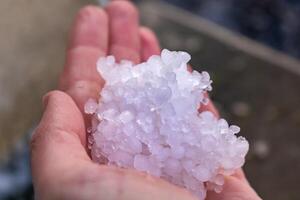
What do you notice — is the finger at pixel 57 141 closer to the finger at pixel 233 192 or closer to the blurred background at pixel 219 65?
the finger at pixel 233 192

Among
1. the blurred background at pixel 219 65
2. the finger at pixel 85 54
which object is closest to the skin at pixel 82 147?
the finger at pixel 85 54

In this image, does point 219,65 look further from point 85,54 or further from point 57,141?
point 57,141

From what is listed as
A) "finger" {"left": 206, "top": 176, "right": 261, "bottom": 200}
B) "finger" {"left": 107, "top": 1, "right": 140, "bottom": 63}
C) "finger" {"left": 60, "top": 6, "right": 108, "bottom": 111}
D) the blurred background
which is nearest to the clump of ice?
"finger" {"left": 206, "top": 176, "right": 261, "bottom": 200}

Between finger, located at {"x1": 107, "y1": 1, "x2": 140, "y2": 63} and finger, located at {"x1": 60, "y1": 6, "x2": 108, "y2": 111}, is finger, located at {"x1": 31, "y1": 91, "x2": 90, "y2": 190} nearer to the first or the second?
finger, located at {"x1": 60, "y1": 6, "x2": 108, "y2": 111}

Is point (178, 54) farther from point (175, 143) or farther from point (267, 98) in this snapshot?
point (267, 98)

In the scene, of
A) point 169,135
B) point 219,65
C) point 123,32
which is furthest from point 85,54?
point 219,65
